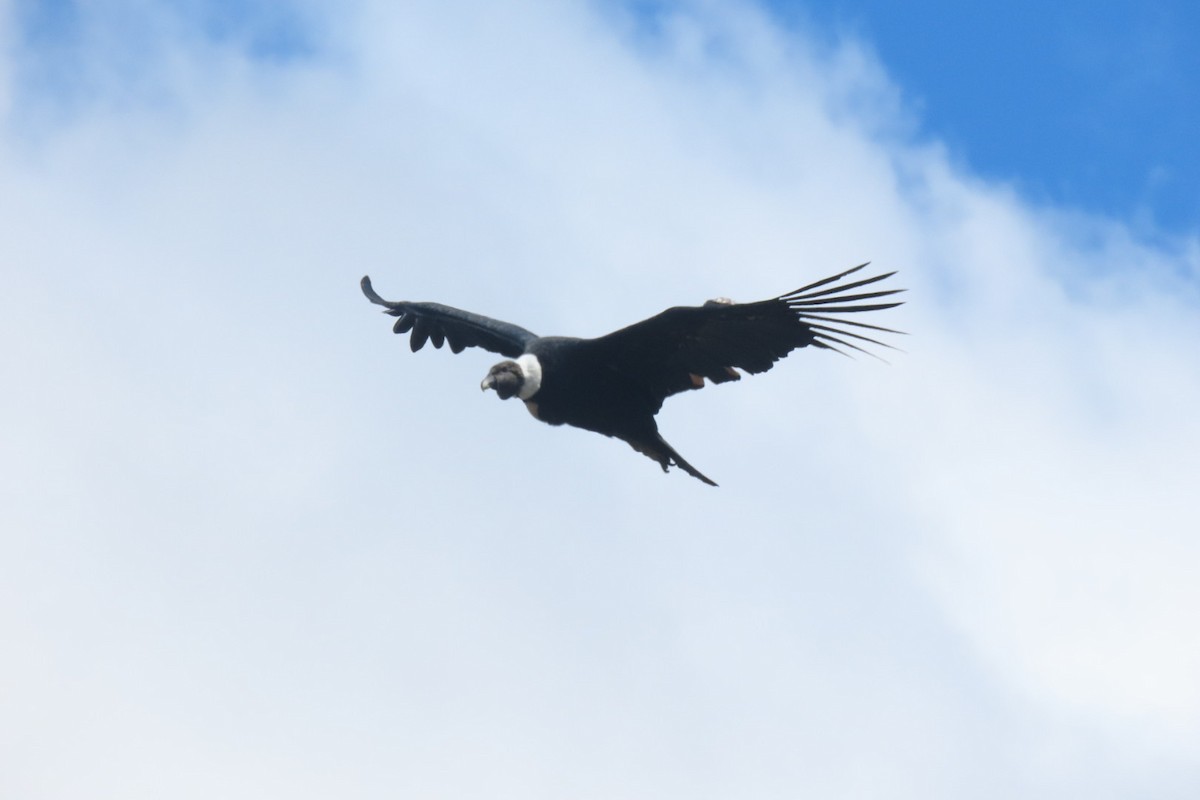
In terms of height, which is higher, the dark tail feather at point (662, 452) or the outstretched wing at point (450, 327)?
the outstretched wing at point (450, 327)

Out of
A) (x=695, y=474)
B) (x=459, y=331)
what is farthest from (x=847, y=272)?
(x=459, y=331)

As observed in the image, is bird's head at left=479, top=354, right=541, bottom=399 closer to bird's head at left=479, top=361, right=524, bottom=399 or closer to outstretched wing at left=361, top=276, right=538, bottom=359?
bird's head at left=479, top=361, right=524, bottom=399

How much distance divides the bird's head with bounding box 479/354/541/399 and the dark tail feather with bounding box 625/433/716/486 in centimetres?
106

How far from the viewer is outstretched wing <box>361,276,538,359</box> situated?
62.2 feet

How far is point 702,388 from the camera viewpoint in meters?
16.9

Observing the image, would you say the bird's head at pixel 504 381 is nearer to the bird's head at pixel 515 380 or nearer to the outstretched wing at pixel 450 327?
the bird's head at pixel 515 380

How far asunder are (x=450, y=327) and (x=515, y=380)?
9.29 ft

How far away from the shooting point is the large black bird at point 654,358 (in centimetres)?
1534

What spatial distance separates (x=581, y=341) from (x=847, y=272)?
3.16 meters

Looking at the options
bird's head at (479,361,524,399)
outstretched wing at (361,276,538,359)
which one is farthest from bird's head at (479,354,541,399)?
outstretched wing at (361,276,538,359)

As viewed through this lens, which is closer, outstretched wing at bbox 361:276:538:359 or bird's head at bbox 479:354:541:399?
bird's head at bbox 479:354:541:399

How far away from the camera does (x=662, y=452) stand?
17.3 m

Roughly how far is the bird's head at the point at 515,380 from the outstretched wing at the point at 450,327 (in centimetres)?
112

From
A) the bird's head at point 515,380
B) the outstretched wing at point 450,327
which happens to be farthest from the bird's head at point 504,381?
the outstretched wing at point 450,327
